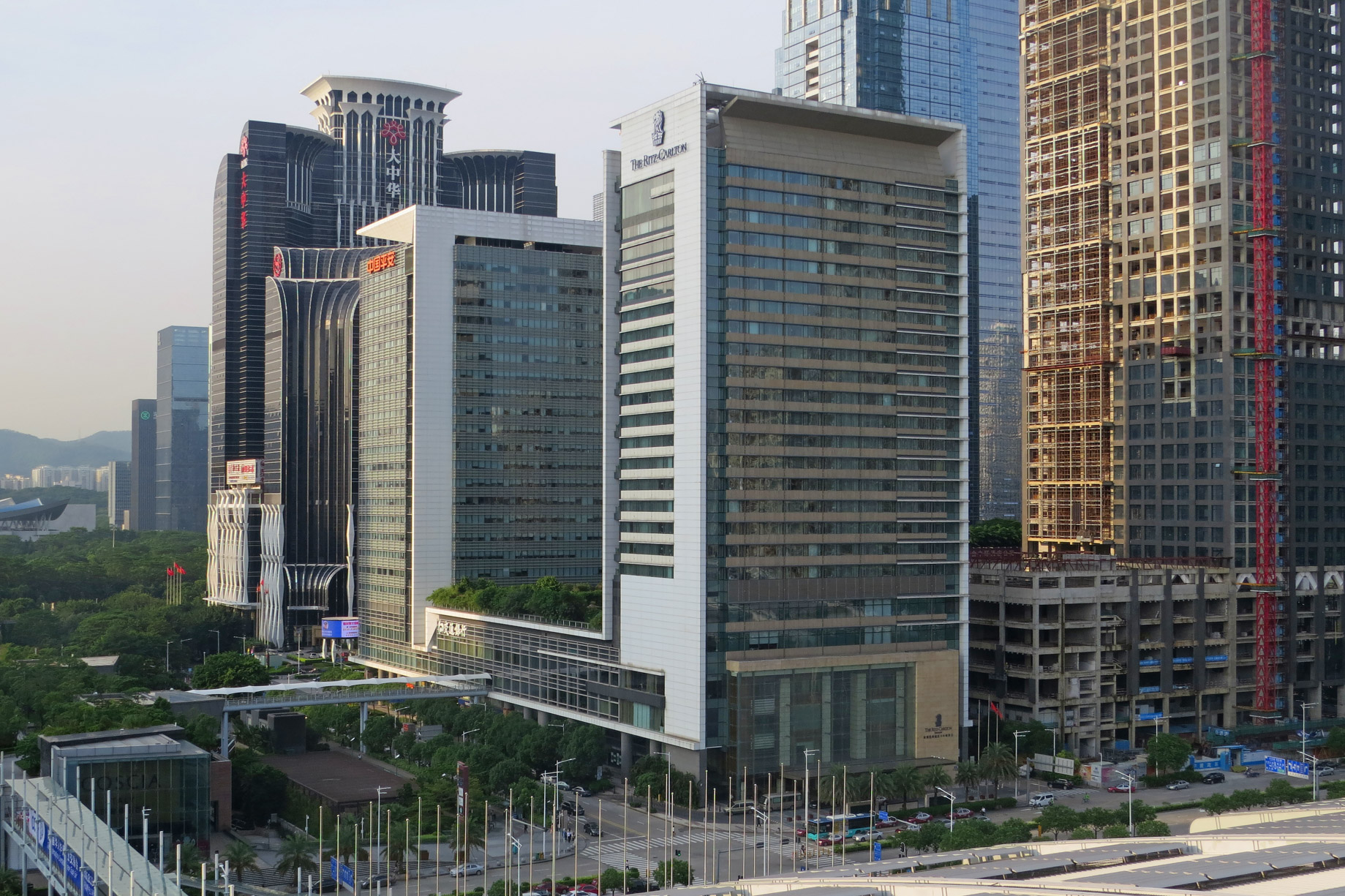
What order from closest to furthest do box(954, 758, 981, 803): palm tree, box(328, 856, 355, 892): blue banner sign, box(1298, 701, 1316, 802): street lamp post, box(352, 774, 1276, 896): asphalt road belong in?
box(328, 856, 355, 892): blue banner sign
box(352, 774, 1276, 896): asphalt road
box(954, 758, 981, 803): palm tree
box(1298, 701, 1316, 802): street lamp post

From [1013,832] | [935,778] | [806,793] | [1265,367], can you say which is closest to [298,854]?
[806,793]

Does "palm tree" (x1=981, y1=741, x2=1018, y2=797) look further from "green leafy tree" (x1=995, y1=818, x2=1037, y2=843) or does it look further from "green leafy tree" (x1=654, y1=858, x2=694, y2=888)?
"green leafy tree" (x1=654, y1=858, x2=694, y2=888)

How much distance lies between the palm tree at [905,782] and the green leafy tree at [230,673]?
94385mm

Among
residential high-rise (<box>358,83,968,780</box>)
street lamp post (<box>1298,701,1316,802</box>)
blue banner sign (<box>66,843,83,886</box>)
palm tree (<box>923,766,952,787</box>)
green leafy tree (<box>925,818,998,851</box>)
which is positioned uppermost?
residential high-rise (<box>358,83,968,780</box>)

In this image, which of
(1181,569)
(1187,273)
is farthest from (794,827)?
(1187,273)

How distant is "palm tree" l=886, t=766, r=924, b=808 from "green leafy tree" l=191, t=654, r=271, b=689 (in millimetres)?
94385

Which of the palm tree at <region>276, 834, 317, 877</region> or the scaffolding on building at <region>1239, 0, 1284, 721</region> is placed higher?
the scaffolding on building at <region>1239, 0, 1284, 721</region>

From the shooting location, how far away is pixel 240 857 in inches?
4072

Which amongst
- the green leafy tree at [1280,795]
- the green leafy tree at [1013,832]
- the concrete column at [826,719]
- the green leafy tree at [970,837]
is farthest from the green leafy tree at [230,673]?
the green leafy tree at [1280,795]

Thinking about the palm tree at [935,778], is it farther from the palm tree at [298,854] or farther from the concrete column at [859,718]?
the palm tree at [298,854]

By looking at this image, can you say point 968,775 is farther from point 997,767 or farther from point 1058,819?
point 1058,819

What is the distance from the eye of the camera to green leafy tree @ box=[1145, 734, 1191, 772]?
490 ft

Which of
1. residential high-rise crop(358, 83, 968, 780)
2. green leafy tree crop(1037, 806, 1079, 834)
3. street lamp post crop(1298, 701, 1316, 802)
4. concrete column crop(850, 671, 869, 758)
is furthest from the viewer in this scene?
street lamp post crop(1298, 701, 1316, 802)

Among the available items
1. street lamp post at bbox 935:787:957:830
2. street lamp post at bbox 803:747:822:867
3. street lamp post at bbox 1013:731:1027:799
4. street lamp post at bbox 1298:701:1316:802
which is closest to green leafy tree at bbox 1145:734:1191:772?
street lamp post at bbox 1013:731:1027:799
